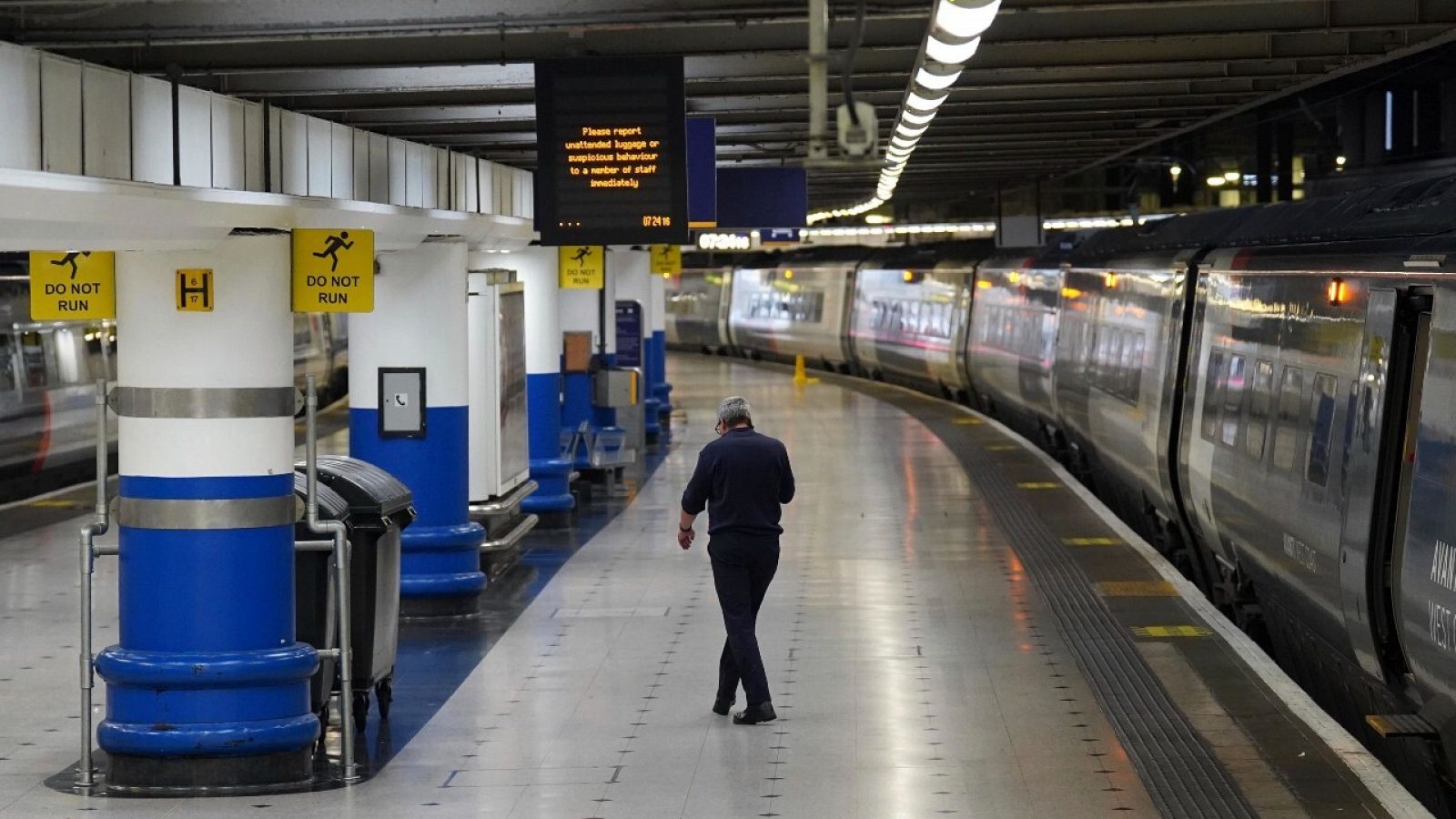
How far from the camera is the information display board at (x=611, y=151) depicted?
32.6 feet

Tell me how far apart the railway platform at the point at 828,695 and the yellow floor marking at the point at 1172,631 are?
0.10 ft

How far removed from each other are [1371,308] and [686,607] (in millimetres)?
5806

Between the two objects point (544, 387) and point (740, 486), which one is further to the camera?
point (544, 387)

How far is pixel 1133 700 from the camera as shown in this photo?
10008 mm

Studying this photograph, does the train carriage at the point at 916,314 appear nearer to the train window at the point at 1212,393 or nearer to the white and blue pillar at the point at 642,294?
the white and blue pillar at the point at 642,294

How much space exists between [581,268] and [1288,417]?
406 inches

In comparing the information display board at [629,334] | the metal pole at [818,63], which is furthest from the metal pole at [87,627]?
the information display board at [629,334]

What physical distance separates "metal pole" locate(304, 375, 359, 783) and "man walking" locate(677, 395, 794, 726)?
1.64 m

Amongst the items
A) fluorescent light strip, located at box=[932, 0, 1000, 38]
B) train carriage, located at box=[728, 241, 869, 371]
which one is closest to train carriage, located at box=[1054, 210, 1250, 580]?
fluorescent light strip, located at box=[932, 0, 1000, 38]

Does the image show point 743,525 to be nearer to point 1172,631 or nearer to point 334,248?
point 334,248

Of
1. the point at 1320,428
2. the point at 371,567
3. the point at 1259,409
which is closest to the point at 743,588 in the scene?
the point at 371,567

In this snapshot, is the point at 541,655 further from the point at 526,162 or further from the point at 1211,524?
the point at 526,162

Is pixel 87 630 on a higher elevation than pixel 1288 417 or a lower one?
lower

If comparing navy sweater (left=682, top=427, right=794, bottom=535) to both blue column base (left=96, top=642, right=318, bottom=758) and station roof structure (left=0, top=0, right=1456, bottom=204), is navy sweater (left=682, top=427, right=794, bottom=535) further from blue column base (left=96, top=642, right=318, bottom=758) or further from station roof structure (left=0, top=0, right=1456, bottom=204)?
blue column base (left=96, top=642, right=318, bottom=758)
